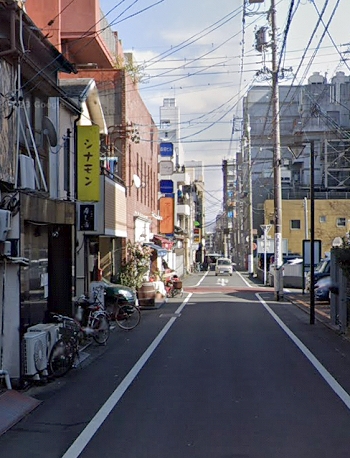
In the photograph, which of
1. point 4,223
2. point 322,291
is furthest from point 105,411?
point 322,291

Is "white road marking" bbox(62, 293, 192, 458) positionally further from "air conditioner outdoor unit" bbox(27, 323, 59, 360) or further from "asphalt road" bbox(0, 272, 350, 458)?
"air conditioner outdoor unit" bbox(27, 323, 59, 360)

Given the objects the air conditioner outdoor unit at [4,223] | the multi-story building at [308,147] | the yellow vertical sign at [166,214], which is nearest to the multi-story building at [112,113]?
the yellow vertical sign at [166,214]

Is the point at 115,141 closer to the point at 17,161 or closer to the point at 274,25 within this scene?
the point at 274,25

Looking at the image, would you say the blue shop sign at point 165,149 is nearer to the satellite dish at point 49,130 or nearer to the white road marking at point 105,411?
the white road marking at point 105,411

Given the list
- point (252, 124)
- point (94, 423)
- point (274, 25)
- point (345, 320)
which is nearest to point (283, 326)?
point (345, 320)

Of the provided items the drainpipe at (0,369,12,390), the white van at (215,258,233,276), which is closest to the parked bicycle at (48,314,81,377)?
the drainpipe at (0,369,12,390)

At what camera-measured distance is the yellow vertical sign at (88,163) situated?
64.8ft

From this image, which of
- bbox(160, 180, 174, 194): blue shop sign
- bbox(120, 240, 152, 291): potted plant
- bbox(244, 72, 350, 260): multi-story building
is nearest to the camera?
bbox(120, 240, 152, 291): potted plant

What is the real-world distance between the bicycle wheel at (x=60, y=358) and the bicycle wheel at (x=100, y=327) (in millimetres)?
3453

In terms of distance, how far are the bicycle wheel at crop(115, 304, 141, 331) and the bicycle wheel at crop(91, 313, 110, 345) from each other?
150 inches

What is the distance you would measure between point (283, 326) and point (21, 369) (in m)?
11.4

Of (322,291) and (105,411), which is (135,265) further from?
(105,411)

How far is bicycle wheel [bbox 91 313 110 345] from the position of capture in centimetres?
1625

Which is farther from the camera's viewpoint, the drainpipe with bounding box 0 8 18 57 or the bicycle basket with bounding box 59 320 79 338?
the bicycle basket with bounding box 59 320 79 338
